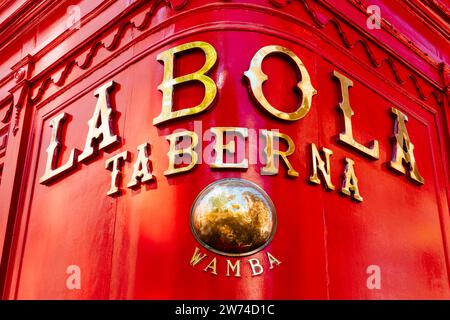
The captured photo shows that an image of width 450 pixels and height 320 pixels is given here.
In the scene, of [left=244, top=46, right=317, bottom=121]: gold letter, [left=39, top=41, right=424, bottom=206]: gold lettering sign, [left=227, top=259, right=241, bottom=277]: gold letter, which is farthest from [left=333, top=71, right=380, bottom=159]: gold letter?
[left=227, top=259, right=241, bottom=277]: gold letter

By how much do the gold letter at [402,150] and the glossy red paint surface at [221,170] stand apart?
0.22ft

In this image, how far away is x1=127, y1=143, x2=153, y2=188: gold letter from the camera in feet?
12.0

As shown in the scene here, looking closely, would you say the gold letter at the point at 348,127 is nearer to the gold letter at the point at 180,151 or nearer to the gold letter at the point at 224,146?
the gold letter at the point at 224,146

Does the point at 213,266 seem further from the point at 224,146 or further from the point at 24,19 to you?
the point at 24,19

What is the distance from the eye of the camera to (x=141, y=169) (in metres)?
3.71

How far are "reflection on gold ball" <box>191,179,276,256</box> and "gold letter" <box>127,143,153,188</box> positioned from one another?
0.42 metres

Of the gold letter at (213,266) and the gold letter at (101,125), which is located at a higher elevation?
the gold letter at (101,125)

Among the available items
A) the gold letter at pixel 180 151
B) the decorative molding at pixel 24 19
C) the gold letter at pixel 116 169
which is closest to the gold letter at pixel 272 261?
the gold letter at pixel 180 151

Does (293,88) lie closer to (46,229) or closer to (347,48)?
(347,48)

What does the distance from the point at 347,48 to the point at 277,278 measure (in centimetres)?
199

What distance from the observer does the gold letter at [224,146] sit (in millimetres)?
3471

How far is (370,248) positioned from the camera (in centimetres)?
388

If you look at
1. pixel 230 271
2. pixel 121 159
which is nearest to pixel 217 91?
pixel 121 159

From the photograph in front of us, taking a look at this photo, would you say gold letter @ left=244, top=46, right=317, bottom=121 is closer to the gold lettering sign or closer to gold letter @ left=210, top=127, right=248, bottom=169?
the gold lettering sign
